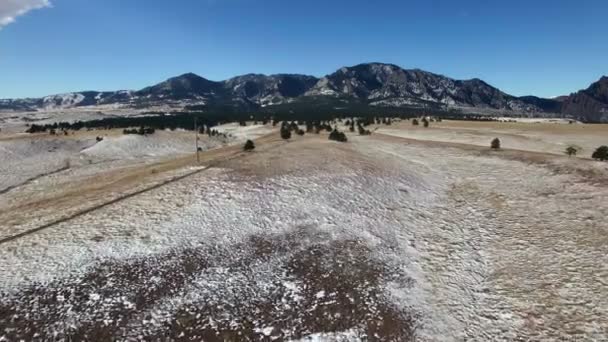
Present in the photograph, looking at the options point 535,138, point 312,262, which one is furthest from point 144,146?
point 535,138

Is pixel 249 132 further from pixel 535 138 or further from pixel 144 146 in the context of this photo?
pixel 535 138

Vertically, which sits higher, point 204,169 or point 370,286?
point 204,169

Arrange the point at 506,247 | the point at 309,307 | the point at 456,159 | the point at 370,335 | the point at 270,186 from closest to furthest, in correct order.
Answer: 1. the point at 370,335
2. the point at 309,307
3. the point at 506,247
4. the point at 270,186
5. the point at 456,159

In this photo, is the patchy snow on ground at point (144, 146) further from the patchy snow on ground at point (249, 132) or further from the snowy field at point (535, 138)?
the snowy field at point (535, 138)

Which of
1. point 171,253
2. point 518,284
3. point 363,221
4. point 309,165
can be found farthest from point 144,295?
point 309,165

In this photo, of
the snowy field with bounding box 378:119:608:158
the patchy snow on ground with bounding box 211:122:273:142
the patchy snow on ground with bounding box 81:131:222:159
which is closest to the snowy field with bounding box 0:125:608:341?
the snowy field with bounding box 378:119:608:158

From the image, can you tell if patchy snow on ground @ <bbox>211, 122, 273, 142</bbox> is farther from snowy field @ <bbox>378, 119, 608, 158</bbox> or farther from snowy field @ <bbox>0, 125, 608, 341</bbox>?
snowy field @ <bbox>0, 125, 608, 341</bbox>

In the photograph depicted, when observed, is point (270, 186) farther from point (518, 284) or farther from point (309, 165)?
point (518, 284)

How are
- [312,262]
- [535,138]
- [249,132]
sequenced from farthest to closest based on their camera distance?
[249,132], [535,138], [312,262]

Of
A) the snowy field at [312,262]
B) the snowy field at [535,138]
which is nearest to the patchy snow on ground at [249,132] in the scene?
the snowy field at [535,138]

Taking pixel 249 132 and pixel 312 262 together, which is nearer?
pixel 312 262
